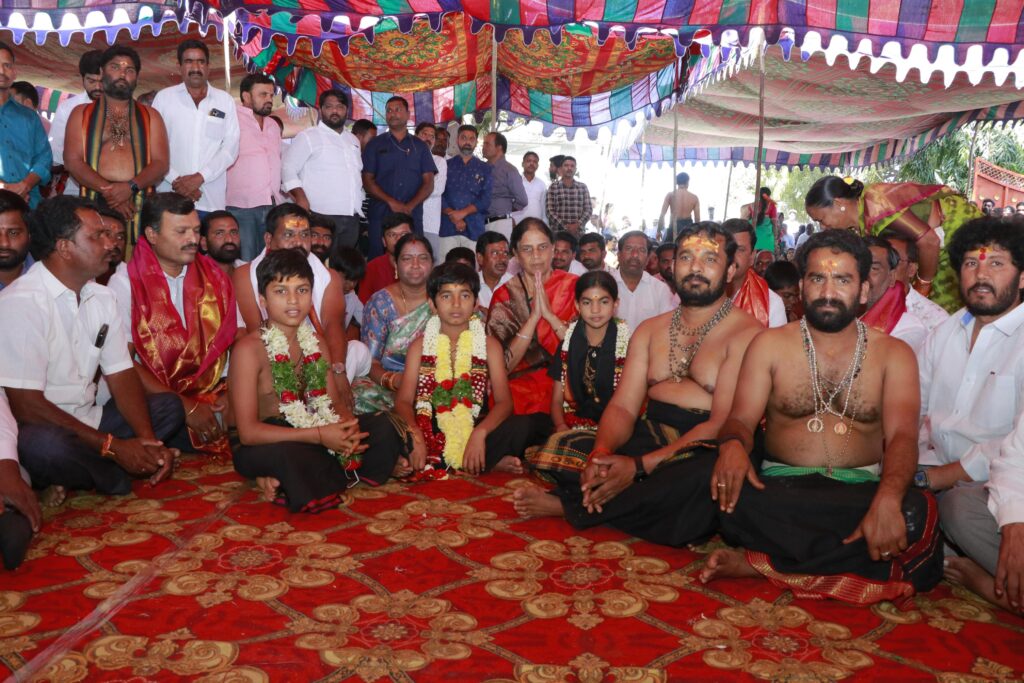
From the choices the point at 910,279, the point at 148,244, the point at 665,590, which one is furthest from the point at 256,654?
the point at 910,279

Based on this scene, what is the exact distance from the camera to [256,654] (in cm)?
229

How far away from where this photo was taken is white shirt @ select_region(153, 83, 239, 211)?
564cm

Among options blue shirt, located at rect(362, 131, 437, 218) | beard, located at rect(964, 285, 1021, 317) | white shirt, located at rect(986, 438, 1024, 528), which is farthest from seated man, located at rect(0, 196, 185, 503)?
blue shirt, located at rect(362, 131, 437, 218)

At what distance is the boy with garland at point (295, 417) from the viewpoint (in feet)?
11.6

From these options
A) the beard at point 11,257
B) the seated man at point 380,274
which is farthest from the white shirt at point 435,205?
the beard at point 11,257

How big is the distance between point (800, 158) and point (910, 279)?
38.3 feet

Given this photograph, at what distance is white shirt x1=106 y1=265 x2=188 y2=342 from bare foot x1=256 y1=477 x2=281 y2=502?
1.29m

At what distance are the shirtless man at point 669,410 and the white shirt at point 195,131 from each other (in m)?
3.52

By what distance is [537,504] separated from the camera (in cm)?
341

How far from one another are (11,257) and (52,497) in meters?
1.12

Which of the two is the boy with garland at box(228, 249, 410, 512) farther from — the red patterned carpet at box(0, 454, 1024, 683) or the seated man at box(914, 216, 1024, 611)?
the seated man at box(914, 216, 1024, 611)

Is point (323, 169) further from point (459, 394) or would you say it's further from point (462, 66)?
point (459, 394)

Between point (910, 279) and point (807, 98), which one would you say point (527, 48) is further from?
point (910, 279)

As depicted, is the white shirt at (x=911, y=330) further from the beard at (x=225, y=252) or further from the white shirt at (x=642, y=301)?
the beard at (x=225, y=252)
